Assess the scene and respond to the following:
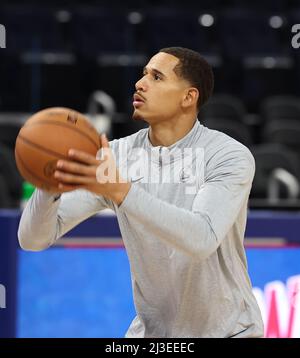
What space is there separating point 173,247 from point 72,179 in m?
0.63

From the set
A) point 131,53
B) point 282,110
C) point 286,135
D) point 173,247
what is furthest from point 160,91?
point 131,53

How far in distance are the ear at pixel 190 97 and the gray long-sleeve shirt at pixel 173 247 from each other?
0.34 ft

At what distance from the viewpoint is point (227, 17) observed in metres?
12.3

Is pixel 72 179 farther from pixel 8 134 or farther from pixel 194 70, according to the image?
pixel 8 134

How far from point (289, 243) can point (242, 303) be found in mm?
2292

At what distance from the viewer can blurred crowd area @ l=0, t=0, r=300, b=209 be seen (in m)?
11.1

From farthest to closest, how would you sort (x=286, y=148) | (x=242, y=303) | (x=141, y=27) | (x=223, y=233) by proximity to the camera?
(x=141, y=27) < (x=286, y=148) < (x=242, y=303) < (x=223, y=233)

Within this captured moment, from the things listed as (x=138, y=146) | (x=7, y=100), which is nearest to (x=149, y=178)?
(x=138, y=146)

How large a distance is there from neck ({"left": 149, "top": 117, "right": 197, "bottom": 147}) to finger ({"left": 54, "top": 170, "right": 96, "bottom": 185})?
0.73 meters

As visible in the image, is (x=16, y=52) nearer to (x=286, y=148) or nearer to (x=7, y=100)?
(x=7, y=100)

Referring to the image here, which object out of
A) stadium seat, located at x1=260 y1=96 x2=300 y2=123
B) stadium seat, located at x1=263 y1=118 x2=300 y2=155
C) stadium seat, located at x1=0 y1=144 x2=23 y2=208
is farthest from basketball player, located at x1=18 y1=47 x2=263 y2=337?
stadium seat, located at x1=260 y1=96 x2=300 y2=123

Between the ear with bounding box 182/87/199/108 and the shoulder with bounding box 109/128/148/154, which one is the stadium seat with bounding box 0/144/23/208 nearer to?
the shoulder with bounding box 109/128/148/154

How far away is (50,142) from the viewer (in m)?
2.96
